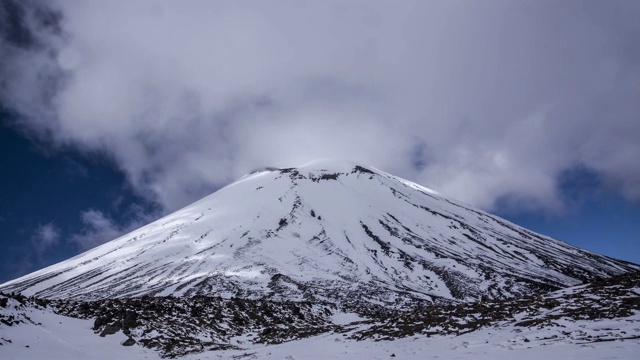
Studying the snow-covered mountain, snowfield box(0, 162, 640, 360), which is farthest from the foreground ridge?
the snow-covered mountain

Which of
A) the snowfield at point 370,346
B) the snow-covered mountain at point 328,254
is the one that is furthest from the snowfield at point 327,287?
the snow-covered mountain at point 328,254

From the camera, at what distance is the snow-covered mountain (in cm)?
6425

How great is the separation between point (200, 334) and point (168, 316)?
3818mm

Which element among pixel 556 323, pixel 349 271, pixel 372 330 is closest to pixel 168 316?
pixel 372 330

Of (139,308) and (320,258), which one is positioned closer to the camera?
(139,308)

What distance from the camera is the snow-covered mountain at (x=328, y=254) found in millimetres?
64250

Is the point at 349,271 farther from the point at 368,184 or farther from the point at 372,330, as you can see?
the point at 368,184

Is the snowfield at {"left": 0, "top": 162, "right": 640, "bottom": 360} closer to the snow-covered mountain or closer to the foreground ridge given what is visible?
the foreground ridge

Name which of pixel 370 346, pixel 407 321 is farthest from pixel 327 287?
pixel 370 346

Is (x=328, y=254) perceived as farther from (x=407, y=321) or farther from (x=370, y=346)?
(x=370, y=346)

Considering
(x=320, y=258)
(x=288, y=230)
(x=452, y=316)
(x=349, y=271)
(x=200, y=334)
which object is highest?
(x=288, y=230)

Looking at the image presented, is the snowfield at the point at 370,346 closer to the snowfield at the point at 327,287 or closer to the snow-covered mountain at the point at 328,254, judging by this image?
the snowfield at the point at 327,287

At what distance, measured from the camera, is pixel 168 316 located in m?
24.5

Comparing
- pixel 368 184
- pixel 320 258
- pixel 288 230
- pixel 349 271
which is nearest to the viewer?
pixel 349 271
